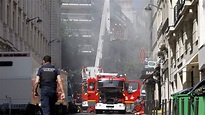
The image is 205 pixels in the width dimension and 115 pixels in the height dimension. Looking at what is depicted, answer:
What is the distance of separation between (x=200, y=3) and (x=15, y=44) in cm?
1946

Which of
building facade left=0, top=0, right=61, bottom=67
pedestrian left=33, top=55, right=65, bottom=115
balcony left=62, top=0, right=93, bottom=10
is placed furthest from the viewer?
balcony left=62, top=0, right=93, bottom=10

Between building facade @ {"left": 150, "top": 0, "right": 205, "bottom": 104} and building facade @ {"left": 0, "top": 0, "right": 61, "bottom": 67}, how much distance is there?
10.3m

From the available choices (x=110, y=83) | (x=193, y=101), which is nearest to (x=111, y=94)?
(x=110, y=83)

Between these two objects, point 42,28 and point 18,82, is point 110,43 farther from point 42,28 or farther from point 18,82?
point 18,82

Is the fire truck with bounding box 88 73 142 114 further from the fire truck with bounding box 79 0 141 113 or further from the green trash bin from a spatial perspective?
the green trash bin

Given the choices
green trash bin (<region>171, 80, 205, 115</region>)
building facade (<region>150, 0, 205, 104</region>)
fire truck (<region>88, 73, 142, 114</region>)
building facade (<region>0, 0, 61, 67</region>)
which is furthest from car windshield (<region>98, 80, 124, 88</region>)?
green trash bin (<region>171, 80, 205, 115</region>)

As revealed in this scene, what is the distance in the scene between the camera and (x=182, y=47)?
29.3 metres

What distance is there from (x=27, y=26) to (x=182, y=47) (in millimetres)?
18537

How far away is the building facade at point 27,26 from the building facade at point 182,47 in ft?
33.8

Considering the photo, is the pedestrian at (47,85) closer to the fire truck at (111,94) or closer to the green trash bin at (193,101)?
the green trash bin at (193,101)

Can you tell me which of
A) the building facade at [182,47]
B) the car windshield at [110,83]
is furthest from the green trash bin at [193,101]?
the car windshield at [110,83]

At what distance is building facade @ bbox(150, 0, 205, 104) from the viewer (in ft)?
75.2

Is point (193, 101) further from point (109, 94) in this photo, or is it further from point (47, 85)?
point (109, 94)

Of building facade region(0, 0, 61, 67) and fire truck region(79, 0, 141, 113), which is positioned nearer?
Answer: building facade region(0, 0, 61, 67)
